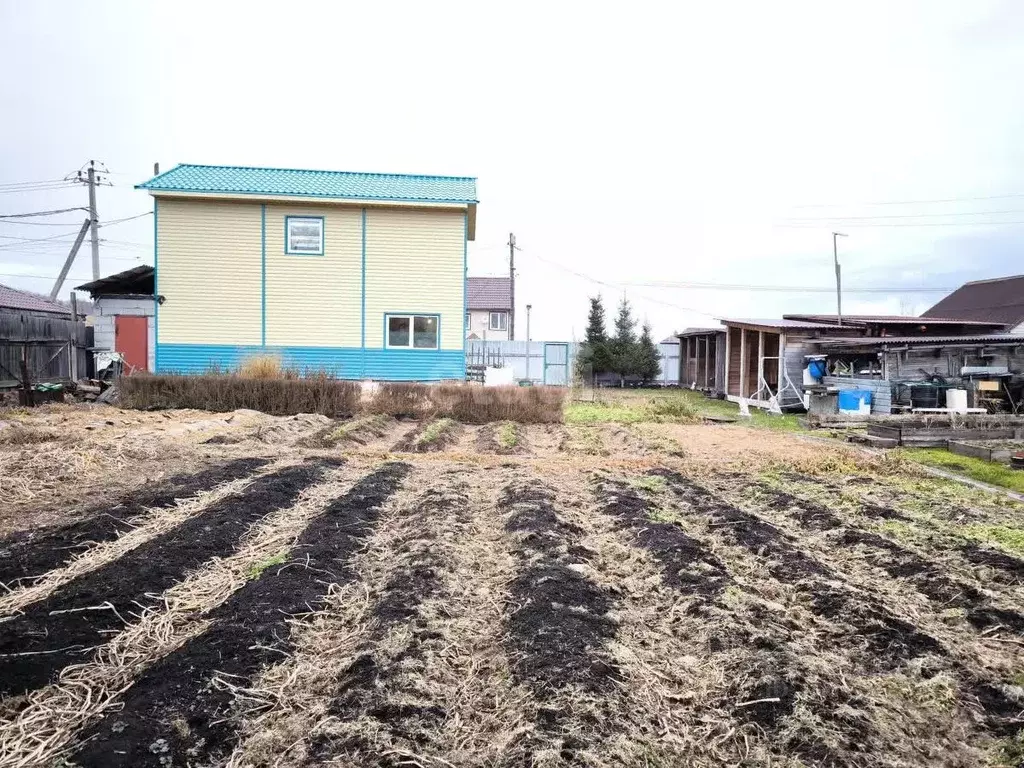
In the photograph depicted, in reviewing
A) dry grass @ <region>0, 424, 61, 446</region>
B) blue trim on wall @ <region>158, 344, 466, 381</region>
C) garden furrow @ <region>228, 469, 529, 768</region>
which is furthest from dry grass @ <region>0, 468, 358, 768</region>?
blue trim on wall @ <region>158, 344, 466, 381</region>

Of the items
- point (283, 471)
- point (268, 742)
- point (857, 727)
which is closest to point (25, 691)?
point (268, 742)

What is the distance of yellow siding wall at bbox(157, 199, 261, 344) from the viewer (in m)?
19.6

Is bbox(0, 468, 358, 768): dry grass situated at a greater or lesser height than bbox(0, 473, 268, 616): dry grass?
lesser

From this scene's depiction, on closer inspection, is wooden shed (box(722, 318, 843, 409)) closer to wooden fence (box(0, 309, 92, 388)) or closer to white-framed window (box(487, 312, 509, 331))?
white-framed window (box(487, 312, 509, 331))

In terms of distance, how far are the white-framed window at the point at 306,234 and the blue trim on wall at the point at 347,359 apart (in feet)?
9.29

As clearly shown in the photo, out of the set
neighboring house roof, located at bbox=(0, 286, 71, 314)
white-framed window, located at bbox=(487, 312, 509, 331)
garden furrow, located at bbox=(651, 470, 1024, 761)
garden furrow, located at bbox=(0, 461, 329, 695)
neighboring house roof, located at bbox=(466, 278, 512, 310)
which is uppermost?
neighboring house roof, located at bbox=(466, 278, 512, 310)

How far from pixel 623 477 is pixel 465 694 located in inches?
246

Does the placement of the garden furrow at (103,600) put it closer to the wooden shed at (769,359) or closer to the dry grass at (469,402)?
the dry grass at (469,402)

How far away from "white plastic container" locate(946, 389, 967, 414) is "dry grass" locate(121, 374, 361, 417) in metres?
15.0

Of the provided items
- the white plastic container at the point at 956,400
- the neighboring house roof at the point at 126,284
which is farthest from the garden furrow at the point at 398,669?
the neighboring house roof at the point at 126,284

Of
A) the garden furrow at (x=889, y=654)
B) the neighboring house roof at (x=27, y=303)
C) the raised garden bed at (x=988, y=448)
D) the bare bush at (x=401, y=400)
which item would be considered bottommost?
the garden furrow at (x=889, y=654)

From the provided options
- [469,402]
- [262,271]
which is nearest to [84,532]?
[469,402]

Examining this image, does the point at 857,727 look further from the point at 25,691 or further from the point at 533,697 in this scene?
the point at 25,691

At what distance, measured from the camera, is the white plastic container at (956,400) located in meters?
17.4
